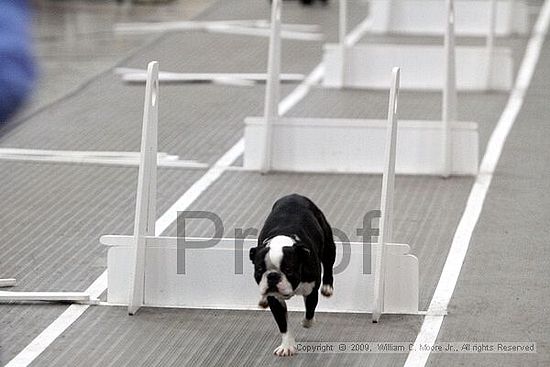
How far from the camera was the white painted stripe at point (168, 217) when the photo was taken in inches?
208

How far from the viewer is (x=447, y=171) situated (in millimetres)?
8422

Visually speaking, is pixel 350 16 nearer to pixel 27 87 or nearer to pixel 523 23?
pixel 523 23

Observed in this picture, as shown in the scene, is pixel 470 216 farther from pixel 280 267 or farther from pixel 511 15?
pixel 511 15

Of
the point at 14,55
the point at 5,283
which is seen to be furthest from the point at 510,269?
the point at 14,55

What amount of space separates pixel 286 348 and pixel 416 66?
652 centimetres

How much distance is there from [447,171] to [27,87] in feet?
20.0

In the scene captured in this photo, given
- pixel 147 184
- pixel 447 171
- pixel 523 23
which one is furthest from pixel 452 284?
pixel 523 23

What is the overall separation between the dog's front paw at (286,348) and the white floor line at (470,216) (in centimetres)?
45

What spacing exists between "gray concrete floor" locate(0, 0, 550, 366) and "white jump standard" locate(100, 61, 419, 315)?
0.07 m

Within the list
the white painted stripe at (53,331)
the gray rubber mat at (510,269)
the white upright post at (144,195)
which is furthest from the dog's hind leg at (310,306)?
the white painted stripe at (53,331)

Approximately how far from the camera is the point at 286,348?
5.18 m

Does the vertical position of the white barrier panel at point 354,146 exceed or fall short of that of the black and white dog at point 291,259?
it falls short

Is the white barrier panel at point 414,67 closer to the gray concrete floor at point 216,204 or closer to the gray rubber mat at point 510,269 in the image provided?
the gray concrete floor at point 216,204

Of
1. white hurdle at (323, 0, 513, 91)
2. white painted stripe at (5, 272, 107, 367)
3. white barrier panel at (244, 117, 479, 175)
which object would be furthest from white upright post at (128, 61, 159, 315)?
white hurdle at (323, 0, 513, 91)
